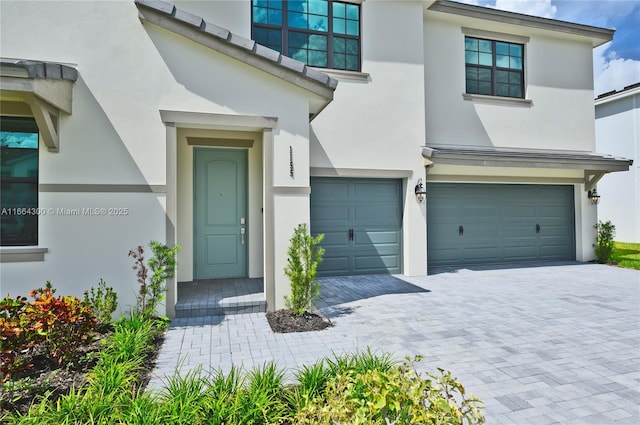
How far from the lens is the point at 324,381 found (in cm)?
327

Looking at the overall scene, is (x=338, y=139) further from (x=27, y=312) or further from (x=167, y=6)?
(x=27, y=312)

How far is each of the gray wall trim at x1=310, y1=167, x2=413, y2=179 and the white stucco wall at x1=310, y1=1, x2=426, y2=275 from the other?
1.0 inches

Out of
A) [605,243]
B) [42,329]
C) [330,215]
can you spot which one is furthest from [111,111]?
[605,243]


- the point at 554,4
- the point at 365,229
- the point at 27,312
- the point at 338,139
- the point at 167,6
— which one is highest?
the point at 554,4

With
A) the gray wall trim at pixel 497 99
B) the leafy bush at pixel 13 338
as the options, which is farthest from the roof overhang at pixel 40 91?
the gray wall trim at pixel 497 99

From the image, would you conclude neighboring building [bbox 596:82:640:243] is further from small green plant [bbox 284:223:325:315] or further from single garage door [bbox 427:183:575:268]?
small green plant [bbox 284:223:325:315]

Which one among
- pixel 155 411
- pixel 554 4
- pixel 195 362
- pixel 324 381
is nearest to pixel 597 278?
pixel 554 4

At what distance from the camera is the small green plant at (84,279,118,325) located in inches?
203

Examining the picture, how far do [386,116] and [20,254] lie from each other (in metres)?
7.78

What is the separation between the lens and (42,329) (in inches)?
145

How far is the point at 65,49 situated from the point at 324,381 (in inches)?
234

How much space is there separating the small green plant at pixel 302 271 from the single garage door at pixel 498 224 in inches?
212

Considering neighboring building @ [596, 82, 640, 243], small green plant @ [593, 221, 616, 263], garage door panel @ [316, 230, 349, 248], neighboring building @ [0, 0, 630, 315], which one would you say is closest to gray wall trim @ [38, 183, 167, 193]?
neighboring building @ [0, 0, 630, 315]

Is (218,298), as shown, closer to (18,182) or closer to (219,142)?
(219,142)
